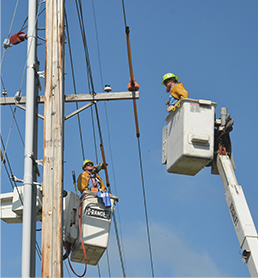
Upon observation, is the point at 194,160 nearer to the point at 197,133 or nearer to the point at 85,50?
the point at 197,133

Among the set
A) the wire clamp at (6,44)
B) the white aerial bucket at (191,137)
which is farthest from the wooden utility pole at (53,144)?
the white aerial bucket at (191,137)

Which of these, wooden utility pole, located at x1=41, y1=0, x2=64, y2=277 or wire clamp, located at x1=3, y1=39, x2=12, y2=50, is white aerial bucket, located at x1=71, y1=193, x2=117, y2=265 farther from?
wire clamp, located at x1=3, y1=39, x2=12, y2=50

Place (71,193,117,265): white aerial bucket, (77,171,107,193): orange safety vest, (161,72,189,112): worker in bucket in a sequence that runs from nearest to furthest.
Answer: (161,72,189,112): worker in bucket → (71,193,117,265): white aerial bucket → (77,171,107,193): orange safety vest

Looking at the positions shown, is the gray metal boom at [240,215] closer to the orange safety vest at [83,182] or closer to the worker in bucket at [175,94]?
the worker in bucket at [175,94]

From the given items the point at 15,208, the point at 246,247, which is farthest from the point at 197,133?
the point at 15,208

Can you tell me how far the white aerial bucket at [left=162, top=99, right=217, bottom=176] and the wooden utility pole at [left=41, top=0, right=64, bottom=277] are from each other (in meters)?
1.61

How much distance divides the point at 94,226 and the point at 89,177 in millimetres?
1195

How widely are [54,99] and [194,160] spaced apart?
2.18 metres

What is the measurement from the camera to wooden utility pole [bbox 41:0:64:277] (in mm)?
8211

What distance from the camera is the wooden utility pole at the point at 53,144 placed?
8.21m

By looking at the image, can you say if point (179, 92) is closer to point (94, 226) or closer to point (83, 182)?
point (83, 182)

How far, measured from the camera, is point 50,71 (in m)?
9.45

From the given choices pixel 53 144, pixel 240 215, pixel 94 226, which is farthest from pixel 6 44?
pixel 240 215

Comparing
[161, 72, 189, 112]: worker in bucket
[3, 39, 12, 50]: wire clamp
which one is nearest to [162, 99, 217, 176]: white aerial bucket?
[161, 72, 189, 112]: worker in bucket
